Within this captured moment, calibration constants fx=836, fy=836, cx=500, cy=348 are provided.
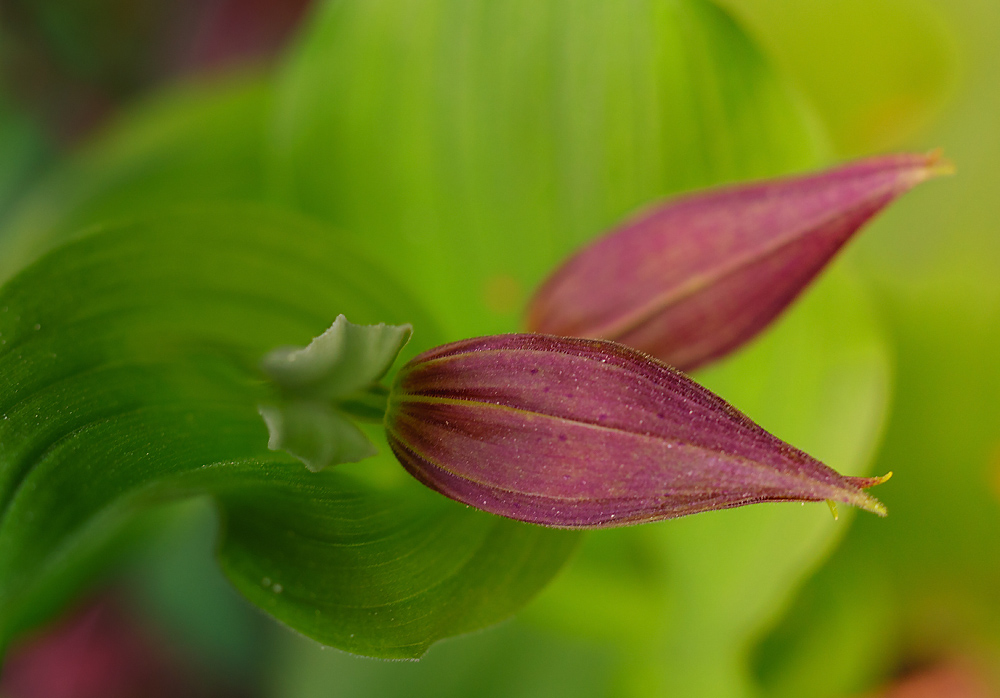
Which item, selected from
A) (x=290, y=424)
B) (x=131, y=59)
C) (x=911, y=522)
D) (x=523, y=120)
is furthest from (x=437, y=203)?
(x=131, y=59)

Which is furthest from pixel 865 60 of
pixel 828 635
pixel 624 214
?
pixel 828 635

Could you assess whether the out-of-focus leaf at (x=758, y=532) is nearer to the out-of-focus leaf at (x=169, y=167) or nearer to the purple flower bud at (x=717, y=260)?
the purple flower bud at (x=717, y=260)

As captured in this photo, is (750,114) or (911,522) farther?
(911,522)

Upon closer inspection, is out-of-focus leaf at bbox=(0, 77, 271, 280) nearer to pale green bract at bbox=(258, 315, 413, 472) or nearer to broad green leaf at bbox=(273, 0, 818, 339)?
broad green leaf at bbox=(273, 0, 818, 339)

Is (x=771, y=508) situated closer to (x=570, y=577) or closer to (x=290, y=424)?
(x=570, y=577)

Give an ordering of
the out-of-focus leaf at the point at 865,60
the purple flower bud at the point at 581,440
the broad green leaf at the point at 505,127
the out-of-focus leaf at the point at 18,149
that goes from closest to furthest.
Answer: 1. the purple flower bud at the point at 581,440
2. the broad green leaf at the point at 505,127
3. the out-of-focus leaf at the point at 865,60
4. the out-of-focus leaf at the point at 18,149

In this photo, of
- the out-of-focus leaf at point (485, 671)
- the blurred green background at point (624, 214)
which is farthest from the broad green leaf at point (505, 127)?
the out-of-focus leaf at point (485, 671)
